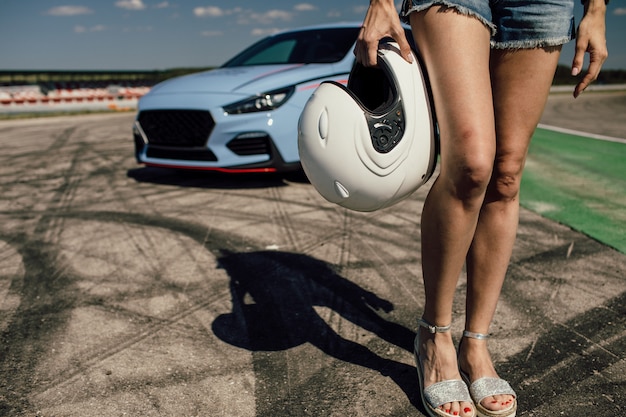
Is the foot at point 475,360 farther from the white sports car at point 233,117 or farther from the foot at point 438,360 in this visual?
A: the white sports car at point 233,117

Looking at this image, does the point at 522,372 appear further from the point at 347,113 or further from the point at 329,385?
the point at 347,113

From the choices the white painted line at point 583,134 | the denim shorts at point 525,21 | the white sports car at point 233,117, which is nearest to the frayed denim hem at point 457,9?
the denim shorts at point 525,21

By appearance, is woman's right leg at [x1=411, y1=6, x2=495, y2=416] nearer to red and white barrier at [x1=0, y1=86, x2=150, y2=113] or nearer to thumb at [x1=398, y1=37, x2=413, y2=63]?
thumb at [x1=398, y1=37, x2=413, y2=63]

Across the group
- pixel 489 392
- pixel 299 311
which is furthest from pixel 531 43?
pixel 299 311

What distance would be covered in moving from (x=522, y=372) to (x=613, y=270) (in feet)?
4.05

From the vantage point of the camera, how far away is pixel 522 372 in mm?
1873

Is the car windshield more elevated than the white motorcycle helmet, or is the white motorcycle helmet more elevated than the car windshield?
the car windshield

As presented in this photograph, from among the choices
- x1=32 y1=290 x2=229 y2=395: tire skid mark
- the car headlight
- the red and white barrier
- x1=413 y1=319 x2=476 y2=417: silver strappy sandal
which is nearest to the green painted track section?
x1=413 y1=319 x2=476 y2=417: silver strappy sandal

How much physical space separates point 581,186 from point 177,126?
141 inches

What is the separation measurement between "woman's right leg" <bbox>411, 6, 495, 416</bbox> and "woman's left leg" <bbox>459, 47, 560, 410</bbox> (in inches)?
5.5

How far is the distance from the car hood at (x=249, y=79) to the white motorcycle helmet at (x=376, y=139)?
2990 mm

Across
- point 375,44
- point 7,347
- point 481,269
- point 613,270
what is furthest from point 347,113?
point 613,270

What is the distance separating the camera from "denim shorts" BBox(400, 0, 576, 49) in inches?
60.1

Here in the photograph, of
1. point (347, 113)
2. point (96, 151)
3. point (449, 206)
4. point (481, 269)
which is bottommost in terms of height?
point (96, 151)
